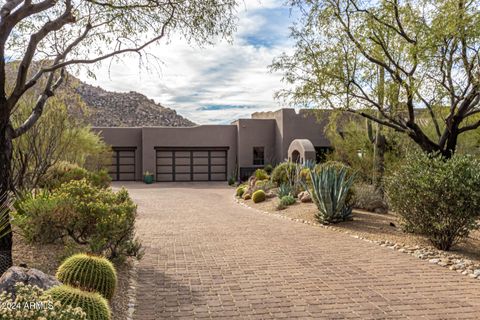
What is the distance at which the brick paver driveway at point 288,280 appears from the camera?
17.9ft

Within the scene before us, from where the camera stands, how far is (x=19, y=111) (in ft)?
41.7

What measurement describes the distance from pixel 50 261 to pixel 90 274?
1.83 meters

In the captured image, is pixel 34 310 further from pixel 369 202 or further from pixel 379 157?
pixel 379 157

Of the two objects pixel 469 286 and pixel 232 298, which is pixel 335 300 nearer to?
pixel 232 298

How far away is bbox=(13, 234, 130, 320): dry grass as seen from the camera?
567 cm

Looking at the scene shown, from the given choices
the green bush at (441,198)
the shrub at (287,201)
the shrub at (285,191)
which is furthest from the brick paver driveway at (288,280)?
the shrub at (285,191)

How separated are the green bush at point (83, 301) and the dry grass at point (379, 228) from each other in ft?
22.8

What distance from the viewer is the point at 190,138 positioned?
3212 cm

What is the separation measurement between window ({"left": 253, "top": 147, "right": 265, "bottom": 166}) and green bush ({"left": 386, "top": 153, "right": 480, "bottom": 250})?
22401 mm

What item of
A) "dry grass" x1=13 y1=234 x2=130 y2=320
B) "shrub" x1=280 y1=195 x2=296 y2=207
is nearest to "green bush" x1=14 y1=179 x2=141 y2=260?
"dry grass" x1=13 y1=234 x2=130 y2=320

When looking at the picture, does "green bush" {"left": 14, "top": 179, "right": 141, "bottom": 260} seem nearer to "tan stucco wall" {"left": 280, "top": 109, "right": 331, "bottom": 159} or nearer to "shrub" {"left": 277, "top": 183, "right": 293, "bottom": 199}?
"shrub" {"left": 277, "top": 183, "right": 293, "bottom": 199}

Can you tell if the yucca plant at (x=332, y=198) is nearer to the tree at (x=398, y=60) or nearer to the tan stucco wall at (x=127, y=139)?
the tree at (x=398, y=60)

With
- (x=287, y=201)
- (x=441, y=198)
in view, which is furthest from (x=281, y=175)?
(x=441, y=198)

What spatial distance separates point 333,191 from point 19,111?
921 centimetres
